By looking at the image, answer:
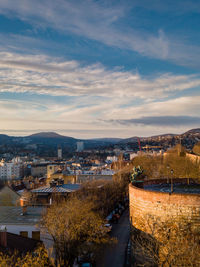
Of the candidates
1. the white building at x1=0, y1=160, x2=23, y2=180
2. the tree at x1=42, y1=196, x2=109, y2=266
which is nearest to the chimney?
the tree at x1=42, y1=196, x2=109, y2=266

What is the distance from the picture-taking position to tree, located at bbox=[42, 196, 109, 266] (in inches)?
783

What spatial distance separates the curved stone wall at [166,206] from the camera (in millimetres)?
15984

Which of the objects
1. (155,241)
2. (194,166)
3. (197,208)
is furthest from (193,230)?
(194,166)

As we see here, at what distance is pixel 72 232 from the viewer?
66.3ft

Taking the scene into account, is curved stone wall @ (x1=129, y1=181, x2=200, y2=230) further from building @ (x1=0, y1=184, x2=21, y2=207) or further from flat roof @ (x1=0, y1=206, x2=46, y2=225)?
building @ (x1=0, y1=184, x2=21, y2=207)

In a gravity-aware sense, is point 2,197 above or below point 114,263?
above

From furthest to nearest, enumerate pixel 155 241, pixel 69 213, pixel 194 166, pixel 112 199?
pixel 194 166
pixel 112 199
pixel 69 213
pixel 155 241

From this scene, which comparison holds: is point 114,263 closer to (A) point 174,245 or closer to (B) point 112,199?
(A) point 174,245

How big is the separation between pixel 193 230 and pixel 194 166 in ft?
102

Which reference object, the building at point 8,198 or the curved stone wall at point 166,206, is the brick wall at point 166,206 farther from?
the building at point 8,198

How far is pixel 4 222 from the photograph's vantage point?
75.6 ft

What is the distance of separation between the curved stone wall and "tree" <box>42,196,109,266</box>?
4.42 meters

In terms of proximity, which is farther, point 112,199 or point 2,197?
point 112,199

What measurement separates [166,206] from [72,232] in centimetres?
708
